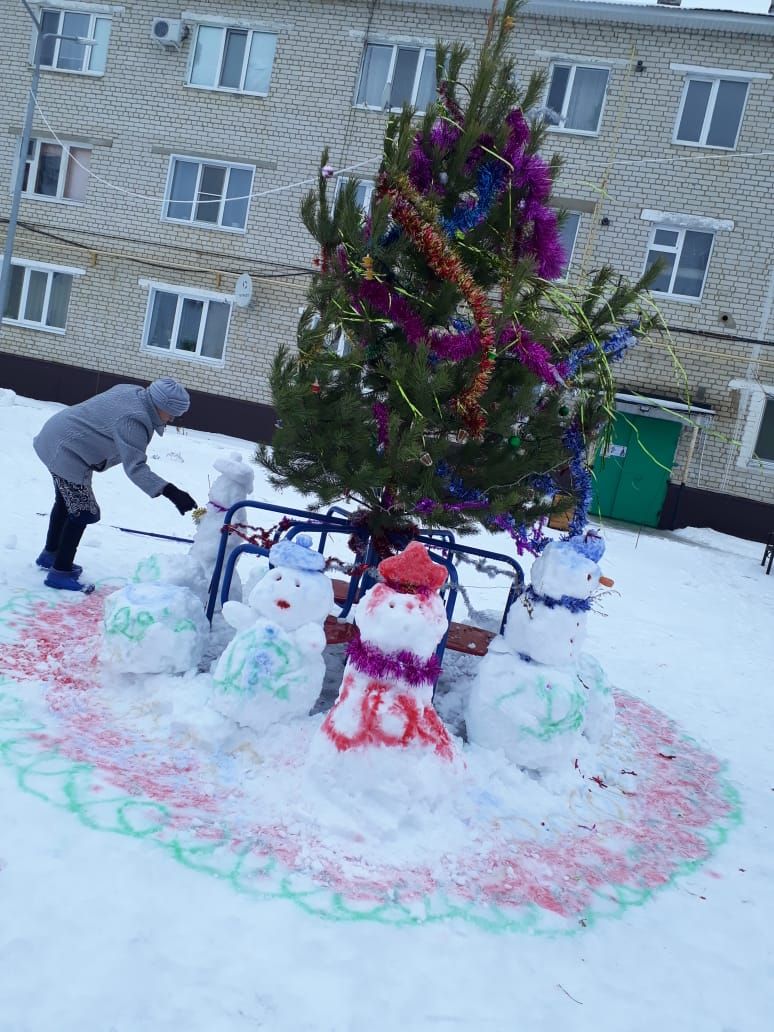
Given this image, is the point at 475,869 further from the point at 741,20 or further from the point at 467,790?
the point at 741,20

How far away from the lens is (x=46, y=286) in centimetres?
1580

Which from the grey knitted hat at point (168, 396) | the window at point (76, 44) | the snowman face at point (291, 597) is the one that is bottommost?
the snowman face at point (291, 597)

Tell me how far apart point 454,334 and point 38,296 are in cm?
1469

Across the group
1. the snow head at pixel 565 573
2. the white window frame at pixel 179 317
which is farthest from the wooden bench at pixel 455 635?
the white window frame at pixel 179 317

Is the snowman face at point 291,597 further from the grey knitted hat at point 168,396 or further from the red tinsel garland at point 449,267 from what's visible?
the grey knitted hat at point 168,396

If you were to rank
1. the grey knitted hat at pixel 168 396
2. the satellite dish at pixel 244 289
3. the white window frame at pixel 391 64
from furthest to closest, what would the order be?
1. the satellite dish at pixel 244 289
2. the white window frame at pixel 391 64
3. the grey knitted hat at pixel 168 396

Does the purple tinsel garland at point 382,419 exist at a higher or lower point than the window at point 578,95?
lower

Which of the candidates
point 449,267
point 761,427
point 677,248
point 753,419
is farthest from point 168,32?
point 449,267

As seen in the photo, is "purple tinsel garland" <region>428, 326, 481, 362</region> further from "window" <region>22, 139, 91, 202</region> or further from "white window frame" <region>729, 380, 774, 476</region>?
"window" <region>22, 139, 91, 202</region>

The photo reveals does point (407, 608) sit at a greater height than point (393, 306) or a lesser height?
lesser

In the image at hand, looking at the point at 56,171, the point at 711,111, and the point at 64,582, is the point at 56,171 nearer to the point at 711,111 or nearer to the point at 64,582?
the point at 711,111

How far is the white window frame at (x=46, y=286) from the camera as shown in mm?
15586

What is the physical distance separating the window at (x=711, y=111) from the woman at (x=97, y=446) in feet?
39.4

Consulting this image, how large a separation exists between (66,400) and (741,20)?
13004mm
